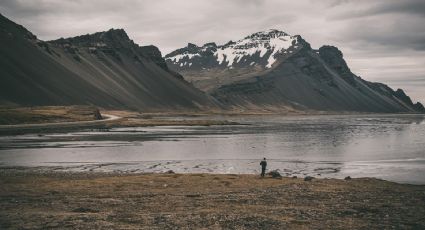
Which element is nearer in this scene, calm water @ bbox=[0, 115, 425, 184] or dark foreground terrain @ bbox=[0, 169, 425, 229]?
dark foreground terrain @ bbox=[0, 169, 425, 229]

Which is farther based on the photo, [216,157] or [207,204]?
[216,157]

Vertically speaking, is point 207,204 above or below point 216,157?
above

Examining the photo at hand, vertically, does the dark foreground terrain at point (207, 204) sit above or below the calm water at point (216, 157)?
above

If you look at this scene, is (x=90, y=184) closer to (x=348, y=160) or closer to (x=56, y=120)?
(x=348, y=160)

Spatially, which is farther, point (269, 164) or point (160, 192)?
point (269, 164)

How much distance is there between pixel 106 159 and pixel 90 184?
97.3 feet

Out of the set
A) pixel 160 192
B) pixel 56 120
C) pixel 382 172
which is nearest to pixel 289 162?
pixel 382 172

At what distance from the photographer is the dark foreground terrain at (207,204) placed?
25828 millimetres

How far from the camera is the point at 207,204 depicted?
3183cm

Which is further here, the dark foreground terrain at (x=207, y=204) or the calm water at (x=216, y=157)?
the calm water at (x=216, y=157)

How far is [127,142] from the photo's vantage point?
3922 inches

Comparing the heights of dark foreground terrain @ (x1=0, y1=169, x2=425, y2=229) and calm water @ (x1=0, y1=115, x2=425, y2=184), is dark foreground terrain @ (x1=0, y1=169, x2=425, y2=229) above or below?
above

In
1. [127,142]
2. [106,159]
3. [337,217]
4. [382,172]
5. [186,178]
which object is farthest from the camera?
[127,142]

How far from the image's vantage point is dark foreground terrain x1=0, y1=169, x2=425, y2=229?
84.7 ft
